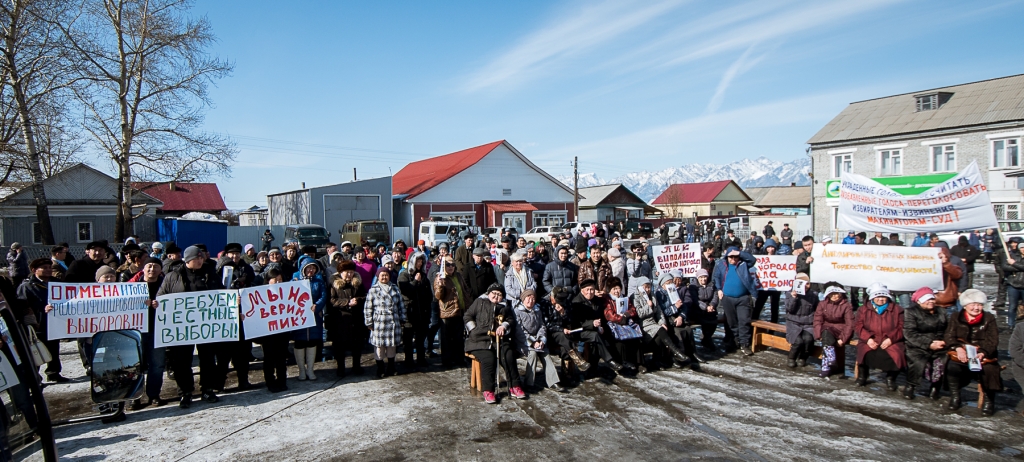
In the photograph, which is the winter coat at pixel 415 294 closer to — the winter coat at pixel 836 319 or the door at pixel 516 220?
the winter coat at pixel 836 319

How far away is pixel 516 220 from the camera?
42938 millimetres

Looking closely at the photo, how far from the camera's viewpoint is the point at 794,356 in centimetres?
838

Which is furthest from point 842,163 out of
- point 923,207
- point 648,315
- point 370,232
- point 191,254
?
point 191,254

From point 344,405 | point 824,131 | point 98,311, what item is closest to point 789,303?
point 344,405

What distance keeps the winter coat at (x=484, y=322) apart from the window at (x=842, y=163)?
33843 millimetres

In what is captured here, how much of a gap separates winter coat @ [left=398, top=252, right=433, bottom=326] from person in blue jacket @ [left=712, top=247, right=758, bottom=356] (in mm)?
4758

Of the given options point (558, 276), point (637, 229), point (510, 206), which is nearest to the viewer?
point (558, 276)

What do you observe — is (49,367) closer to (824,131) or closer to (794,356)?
(794,356)

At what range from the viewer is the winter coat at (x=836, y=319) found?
25.5 ft

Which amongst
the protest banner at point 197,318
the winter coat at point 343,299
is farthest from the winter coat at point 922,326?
the protest banner at point 197,318

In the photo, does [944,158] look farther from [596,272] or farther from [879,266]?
[596,272]

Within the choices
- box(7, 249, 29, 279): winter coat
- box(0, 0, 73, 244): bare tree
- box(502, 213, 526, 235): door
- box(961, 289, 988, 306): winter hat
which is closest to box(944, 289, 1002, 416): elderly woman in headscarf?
box(961, 289, 988, 306): winter hat

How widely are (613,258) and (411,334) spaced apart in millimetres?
3849

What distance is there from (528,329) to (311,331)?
2.98 metres
